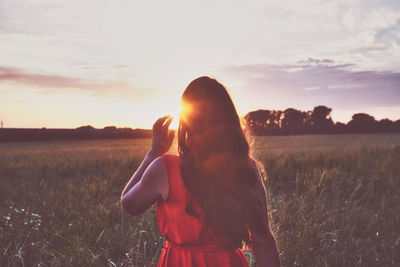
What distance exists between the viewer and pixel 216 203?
1.36 meters

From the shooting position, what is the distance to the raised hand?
1.55m

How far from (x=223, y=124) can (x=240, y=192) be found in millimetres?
305

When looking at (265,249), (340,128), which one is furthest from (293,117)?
(265,249)

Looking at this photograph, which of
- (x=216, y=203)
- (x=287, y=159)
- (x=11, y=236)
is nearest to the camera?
(x=216, y=203)

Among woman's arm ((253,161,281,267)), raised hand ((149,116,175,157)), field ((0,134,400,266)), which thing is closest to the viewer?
woman's arm ((253,161,281,267))

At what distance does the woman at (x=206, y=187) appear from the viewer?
52.9 inches

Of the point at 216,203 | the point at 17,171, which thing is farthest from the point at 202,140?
the point at 17,171

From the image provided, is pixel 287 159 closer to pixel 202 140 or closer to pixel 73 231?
pixel 73 231

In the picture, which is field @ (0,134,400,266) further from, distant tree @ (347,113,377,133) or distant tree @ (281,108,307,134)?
distant tree @ (281,108,307,134)

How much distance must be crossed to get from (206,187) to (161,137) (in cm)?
35

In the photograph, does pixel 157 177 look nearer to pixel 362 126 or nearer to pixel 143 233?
pixel 143 233

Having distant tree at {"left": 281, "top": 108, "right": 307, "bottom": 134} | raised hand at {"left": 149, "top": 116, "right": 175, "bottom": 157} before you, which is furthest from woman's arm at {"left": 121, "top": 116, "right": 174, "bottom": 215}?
distant tree at {"left": 281, "top": 108, "right": 307, "bottom": 134}

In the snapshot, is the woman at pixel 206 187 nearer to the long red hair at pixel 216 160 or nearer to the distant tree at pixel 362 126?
the long red hair at pixel 216 160

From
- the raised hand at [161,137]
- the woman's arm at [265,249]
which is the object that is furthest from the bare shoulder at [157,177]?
the woman's arm at [265,249]
